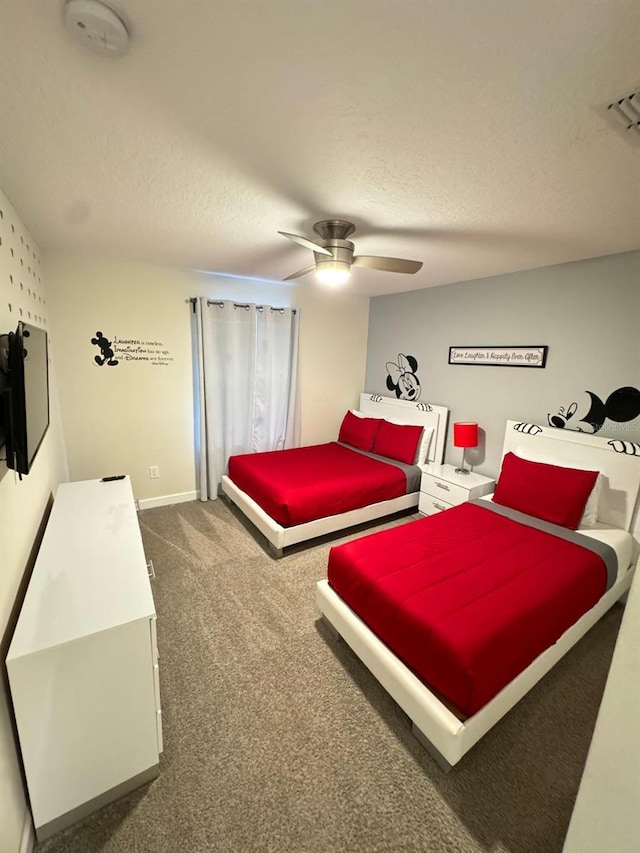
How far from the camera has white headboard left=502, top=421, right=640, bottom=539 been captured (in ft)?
7.38

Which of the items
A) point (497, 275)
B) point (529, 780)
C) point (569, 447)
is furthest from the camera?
point (497, 275)

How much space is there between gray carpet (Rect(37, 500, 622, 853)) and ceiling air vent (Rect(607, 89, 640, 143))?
237cm

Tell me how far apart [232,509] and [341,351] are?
2.33 meters

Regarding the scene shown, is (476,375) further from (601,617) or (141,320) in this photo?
(141,320)

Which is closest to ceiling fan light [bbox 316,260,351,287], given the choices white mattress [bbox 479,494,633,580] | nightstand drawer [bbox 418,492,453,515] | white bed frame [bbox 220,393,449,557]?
white bed frame [bbox 220,393,449,557]

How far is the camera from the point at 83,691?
112 cm

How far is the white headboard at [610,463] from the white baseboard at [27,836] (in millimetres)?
3261

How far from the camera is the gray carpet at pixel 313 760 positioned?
1.17m

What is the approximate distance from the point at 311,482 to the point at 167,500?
1.64 m

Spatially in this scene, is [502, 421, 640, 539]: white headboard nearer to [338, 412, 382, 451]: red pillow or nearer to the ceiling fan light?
[338, 412, 382, 451]: red pillow

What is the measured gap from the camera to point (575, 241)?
2.10 meters

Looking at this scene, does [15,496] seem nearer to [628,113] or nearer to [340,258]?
[340,258]

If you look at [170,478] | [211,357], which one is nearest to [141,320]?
[211,357]

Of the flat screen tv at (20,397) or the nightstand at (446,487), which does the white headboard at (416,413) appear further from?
the flat screen tv at (20,397)
